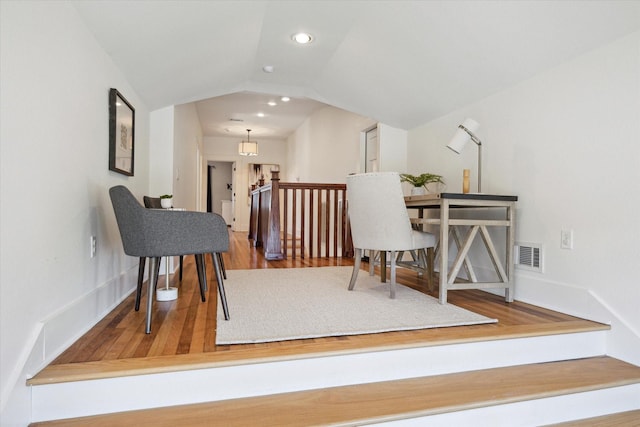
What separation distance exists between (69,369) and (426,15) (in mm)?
2823

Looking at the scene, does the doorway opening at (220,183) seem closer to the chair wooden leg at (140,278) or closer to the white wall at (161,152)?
the white wall at (161,152)

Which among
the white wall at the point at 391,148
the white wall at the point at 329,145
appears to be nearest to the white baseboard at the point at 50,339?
the white wall at the point at 391,148

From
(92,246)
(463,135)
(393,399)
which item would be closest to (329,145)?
(463,135)

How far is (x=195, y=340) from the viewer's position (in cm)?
180

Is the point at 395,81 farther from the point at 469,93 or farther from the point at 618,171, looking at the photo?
the point at 618,171

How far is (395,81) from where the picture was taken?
3580mm

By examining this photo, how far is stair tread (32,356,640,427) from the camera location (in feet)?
4.55

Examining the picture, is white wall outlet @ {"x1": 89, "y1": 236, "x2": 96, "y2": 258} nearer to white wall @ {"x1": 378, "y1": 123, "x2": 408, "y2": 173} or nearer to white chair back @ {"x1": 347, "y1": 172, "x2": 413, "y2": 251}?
white chair back @ {"x1": 347, "y1": 172, "x2": 413, "y2": 251}

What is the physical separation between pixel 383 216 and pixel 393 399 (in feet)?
4.41

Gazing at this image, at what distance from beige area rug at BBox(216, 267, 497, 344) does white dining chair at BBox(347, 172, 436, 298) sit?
1.04ft

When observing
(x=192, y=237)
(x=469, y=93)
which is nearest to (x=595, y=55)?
(x=469, y=93)

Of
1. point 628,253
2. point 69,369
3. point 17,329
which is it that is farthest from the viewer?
point 628,253

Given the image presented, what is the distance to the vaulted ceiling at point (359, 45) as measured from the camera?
218 cm

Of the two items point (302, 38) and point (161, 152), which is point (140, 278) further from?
point (302, 38)
